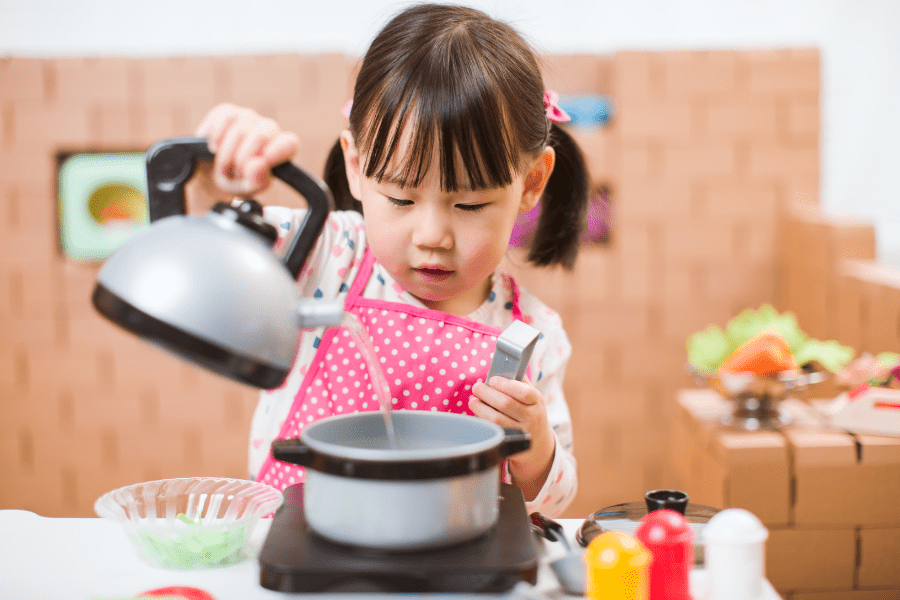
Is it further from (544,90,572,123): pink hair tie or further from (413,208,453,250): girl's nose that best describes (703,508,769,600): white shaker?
(544,90,572,123): pink hair tie

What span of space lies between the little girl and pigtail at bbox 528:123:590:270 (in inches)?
2.1

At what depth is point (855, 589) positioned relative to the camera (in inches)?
57.5

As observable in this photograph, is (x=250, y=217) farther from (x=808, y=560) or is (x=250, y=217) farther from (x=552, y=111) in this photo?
(x=808, y=560)

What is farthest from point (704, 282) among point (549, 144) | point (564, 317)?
point (549, 144)

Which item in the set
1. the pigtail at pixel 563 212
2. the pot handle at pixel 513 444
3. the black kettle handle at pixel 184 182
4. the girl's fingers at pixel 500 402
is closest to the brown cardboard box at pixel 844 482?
the pigtail at pixel 563 212

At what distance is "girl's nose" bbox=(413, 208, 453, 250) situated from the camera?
74 centimetres

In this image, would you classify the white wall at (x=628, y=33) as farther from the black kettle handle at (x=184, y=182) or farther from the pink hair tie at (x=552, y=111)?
the black kettle handle at (x=184, y=182)

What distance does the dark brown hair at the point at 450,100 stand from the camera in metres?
0.73

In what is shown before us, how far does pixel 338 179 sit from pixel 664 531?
688 millimetres

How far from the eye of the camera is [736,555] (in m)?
0.50

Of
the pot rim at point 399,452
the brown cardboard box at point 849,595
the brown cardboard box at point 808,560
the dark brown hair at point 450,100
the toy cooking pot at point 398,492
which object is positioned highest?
the dark brown hair at point 450,100

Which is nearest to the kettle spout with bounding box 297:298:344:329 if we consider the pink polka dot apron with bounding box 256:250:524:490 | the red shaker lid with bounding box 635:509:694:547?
the red shaker lid with bounding box 635:509:694:547

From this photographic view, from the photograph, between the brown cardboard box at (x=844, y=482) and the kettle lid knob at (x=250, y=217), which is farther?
the brown cardboard box at (x=844, y=482)

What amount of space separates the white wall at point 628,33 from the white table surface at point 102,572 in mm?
1787
